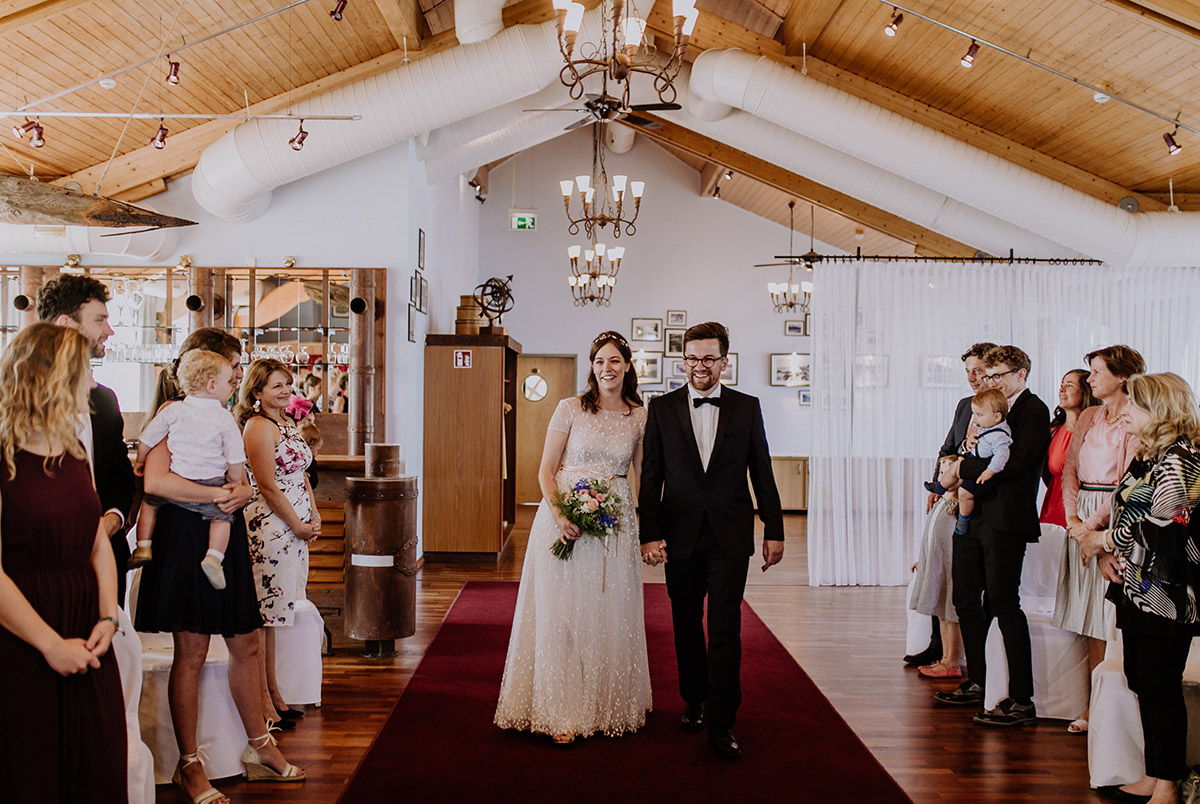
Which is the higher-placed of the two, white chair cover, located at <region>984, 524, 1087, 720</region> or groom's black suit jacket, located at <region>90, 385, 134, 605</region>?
groom's black suit jacket, located at <region>90, 385, 134, 605</region>

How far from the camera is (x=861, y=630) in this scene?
19.3ft

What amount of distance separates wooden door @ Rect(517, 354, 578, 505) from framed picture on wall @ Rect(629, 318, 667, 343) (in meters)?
0.99

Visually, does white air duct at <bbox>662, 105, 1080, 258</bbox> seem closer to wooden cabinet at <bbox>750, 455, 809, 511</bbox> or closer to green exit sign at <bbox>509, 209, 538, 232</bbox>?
green exit sign at <bbox>509, 209, 538, 232</bbox>

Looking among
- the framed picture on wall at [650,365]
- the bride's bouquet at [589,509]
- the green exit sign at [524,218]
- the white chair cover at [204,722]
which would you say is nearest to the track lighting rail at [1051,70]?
the bride's bouquet at [589,509]

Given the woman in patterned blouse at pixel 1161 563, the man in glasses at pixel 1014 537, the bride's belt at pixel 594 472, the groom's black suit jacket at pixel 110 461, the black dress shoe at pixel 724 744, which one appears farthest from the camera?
the man in glasses at pixel 1014 537

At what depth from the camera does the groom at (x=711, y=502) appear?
11.8 ft

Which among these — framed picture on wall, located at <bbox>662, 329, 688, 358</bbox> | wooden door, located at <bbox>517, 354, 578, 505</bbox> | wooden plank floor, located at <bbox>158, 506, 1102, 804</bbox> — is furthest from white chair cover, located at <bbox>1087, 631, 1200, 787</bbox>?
wooden door, located at <bbox>517, 354, 578, 505</bbox>

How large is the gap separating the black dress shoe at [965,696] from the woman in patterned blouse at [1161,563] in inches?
47.9

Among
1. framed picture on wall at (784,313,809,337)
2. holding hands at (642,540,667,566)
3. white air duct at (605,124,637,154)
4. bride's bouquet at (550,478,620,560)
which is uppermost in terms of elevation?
white air duct at (605,124,637,154)

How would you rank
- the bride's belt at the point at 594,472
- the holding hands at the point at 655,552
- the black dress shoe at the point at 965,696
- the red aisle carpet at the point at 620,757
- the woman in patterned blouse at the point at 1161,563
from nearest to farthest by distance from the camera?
the woman in patterned blouse at the point at 1161,563 < the red aisle carpet at the point at 620,757 < the holding hands at the point at 655,552 < the bride's belt at the point at 594,472 < the black dress shoe at the point at 965,696

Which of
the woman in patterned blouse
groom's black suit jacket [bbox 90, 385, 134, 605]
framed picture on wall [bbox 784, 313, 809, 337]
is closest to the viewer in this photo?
groom's black suit jacket [bbox 90, 385, 134, 605]

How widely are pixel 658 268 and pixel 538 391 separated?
2536mm

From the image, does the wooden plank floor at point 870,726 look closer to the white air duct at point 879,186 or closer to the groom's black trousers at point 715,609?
the groom's black trousers at point 715,609

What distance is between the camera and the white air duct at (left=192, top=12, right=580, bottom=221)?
260 inches
